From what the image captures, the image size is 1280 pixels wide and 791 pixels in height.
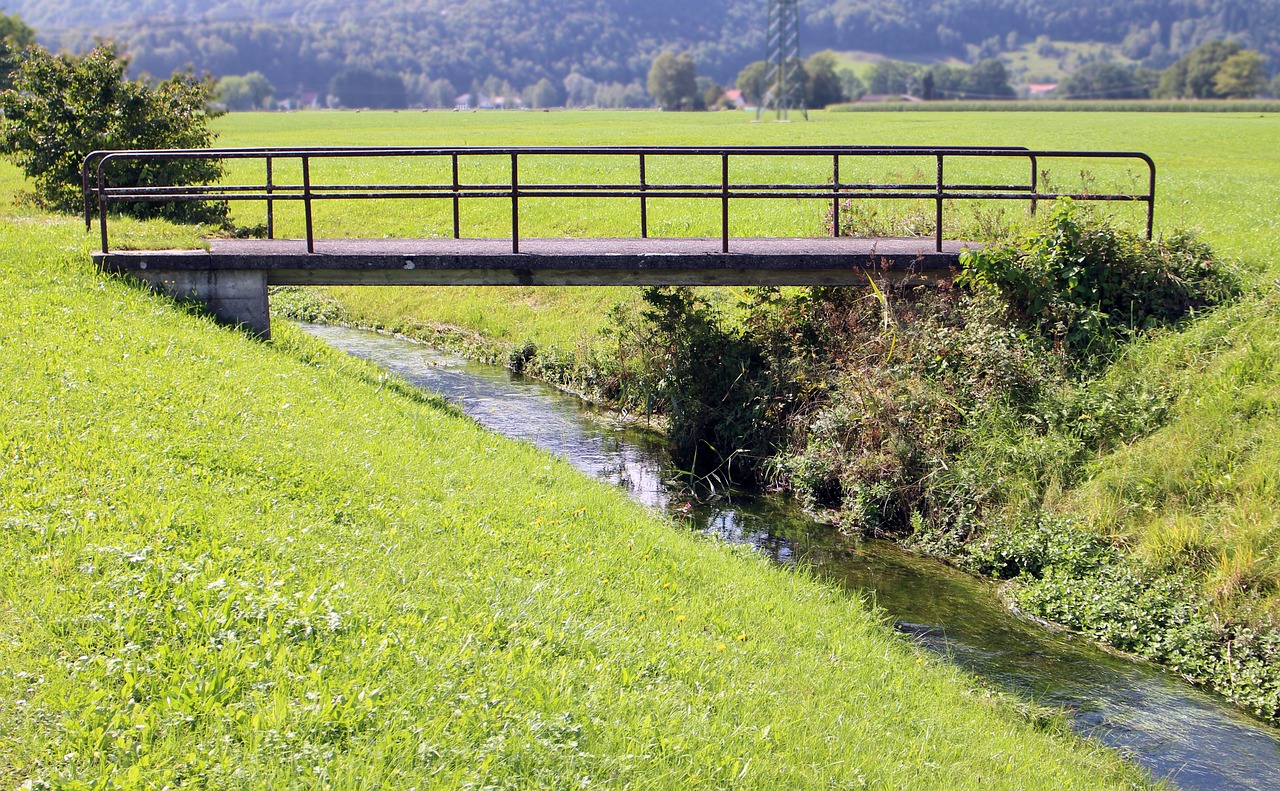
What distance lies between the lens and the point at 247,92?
562 feet

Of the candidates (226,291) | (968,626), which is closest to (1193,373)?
(968,626)

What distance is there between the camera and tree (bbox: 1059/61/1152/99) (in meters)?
164

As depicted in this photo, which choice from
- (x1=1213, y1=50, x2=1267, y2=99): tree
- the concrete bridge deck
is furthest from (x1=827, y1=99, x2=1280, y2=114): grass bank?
the concrete bridge deck

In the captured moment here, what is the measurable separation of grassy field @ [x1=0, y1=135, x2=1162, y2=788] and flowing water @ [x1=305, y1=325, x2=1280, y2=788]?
54 centimetres

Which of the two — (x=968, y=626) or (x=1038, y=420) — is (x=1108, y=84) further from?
(x=968, y=626)

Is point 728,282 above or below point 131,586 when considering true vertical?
above

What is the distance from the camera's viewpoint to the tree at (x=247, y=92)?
168m

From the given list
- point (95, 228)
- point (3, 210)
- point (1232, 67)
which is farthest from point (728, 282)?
point (1232, 67)

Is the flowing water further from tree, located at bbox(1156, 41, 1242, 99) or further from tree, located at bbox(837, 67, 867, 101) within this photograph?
tree, located at bbox(837, 67, 867, 101)

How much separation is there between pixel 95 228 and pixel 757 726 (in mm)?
13865

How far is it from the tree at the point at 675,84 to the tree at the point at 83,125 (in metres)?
128

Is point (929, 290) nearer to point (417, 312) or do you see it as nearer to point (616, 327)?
point (616, 327)

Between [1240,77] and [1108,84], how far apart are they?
47849 mm

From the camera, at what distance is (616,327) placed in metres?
16.8
